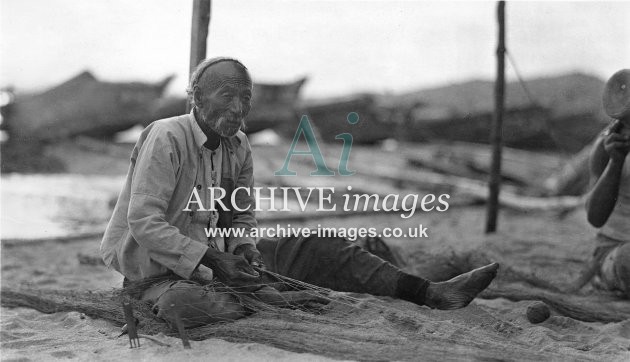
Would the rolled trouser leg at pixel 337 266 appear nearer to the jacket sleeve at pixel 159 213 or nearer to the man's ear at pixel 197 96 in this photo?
the jacket sleeve at pixel 159 213

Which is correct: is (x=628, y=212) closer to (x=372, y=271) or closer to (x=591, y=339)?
(x=591, y=339)

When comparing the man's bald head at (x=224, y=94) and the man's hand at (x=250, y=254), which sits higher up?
the man's bald head at (x=224, y=94)

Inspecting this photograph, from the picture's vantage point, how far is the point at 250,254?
10.4 feet

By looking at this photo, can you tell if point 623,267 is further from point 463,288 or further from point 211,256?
point 211,256

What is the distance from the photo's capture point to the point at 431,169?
12.3 meters

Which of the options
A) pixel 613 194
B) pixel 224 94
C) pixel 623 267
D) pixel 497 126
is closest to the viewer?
pixel 224 94

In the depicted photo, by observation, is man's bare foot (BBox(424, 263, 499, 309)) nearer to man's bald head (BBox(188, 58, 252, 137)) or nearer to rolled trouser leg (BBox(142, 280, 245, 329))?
rolled trouser leg (BBox(142, 280, 245, 329))

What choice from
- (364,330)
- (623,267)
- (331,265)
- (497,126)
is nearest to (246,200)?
(331,265)

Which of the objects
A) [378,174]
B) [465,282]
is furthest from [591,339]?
[378,174]

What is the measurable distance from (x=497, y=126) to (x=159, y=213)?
4.13 metres

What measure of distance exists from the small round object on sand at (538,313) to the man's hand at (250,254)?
1342 millimetres

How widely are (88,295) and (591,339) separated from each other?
2.48m

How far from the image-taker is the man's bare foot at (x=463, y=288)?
3.10 meters

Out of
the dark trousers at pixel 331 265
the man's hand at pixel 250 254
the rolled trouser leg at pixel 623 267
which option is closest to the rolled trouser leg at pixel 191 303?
the dark trousers at pixel 331 265
